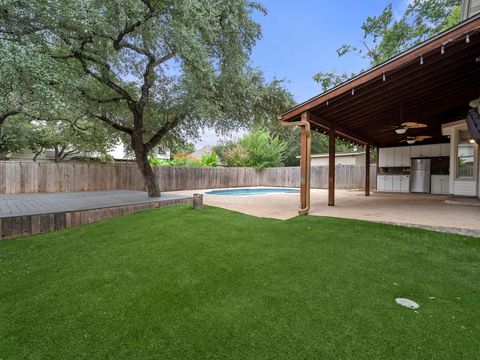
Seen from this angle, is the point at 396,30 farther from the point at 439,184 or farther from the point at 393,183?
the point at 439,184

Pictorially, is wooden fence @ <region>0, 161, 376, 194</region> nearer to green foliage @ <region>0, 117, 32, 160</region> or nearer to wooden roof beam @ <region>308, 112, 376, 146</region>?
green foliage @ <region>0, 117, 32, 160</region>

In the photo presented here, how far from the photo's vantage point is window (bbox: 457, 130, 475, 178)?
802 cm

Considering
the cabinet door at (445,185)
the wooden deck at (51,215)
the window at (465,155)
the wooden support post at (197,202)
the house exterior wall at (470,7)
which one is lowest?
the wooden deck at (51,215)

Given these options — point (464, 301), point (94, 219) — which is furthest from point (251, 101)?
point (464, 301)

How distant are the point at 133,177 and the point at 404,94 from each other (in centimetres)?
1128

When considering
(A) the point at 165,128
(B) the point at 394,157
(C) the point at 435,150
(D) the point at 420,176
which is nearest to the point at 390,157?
(B) the point at 394,157

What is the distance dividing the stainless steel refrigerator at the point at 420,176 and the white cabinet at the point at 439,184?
0.19 m

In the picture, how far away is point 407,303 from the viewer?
2.58m

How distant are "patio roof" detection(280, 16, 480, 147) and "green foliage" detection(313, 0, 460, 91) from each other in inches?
373

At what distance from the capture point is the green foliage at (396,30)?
14.9 metres

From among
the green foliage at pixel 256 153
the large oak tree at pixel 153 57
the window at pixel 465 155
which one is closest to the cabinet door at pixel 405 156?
the window at pixel 465 155

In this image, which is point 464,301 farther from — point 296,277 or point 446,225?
point 446,225

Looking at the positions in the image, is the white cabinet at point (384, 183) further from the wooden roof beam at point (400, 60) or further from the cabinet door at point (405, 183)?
the wooden roof beam at point (400, 60)

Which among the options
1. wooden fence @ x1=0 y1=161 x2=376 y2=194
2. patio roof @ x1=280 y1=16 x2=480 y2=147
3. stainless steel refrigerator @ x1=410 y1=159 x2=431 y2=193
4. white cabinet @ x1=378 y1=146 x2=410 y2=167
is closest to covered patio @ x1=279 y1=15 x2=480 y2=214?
patio roof @ x1=280 y1=16 x2=480 y2=147
